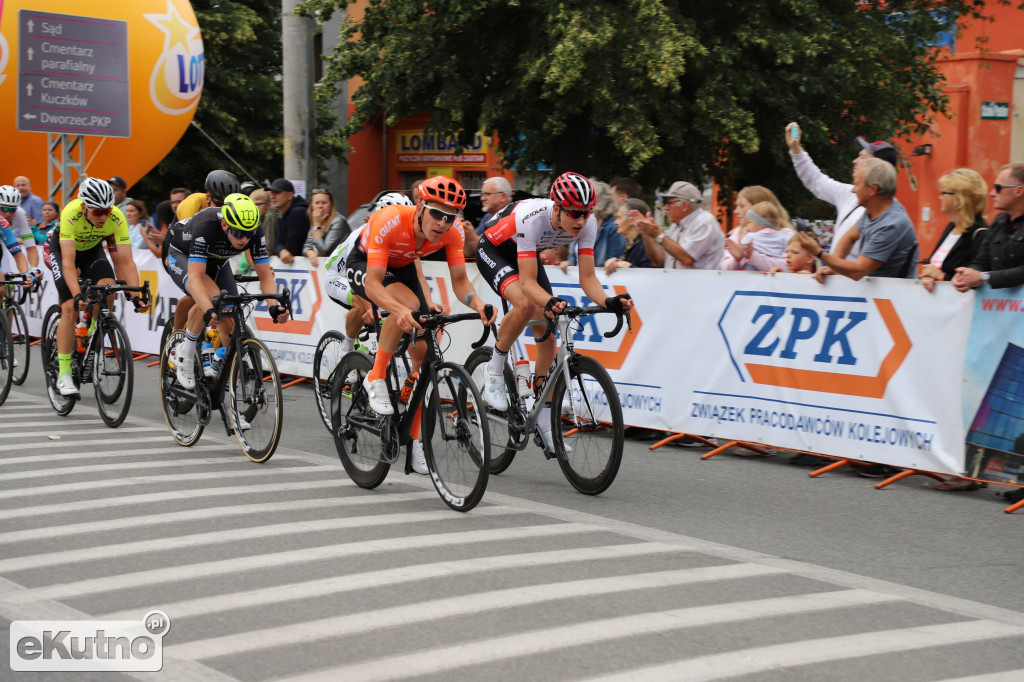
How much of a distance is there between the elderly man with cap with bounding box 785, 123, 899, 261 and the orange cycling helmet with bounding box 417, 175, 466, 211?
3237mm

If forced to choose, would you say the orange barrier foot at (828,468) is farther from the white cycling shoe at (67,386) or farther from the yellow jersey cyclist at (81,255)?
the white cycling shoe at (67,386)

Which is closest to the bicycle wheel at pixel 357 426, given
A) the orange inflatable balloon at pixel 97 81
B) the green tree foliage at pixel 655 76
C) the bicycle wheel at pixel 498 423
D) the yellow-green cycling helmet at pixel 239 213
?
the bicycle wheel at pixel 498 423

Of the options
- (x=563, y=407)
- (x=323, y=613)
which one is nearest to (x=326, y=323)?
(x=563, y=407)

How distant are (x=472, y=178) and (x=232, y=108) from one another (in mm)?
6735

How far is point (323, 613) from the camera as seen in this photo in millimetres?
5043

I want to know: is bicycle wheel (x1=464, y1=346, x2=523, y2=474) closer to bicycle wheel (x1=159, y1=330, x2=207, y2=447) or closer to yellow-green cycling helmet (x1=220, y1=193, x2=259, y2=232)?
yellow-green cycling helmet (x1=220, y1=193, x2=259, y2=232)

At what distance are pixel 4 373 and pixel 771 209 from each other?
7333 mm

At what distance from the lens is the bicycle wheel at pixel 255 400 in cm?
845

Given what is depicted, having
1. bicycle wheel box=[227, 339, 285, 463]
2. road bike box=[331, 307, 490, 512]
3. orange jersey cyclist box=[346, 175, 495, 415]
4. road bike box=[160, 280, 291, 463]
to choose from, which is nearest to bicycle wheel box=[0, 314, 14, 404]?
road bike box=[160, 280, 291, 463]

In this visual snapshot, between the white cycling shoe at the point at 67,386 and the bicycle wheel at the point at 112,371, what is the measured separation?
250mm

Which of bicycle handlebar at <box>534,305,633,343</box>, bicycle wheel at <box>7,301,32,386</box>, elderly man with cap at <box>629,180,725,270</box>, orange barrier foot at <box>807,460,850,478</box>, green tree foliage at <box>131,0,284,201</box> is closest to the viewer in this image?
bicycle handlebar at <box>534,305,633,343</box>

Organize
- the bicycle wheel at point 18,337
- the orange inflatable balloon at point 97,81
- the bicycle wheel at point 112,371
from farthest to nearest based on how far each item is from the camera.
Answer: the orange inflatable balloon at point 97,81 < the bicycle wheel at point 18,337 < the bicycle wheel at point 112,371

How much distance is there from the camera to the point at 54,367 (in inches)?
434

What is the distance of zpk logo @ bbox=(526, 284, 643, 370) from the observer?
1002 centimetres
